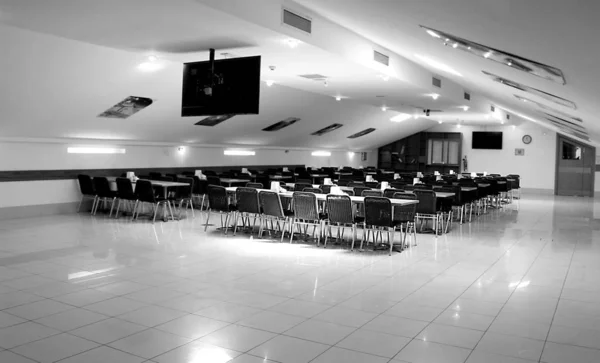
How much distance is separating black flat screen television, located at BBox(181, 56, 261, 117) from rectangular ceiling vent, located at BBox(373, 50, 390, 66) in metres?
2.99

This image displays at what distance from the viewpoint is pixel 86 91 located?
1125cm

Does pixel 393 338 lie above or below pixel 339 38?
below

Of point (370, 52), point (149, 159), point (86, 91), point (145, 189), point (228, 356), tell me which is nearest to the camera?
point (228, 356)

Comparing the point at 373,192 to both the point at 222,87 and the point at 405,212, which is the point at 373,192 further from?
the point at 222,87

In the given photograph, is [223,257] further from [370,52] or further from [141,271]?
[370,52]

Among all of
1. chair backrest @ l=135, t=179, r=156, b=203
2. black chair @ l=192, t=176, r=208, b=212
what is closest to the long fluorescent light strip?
black chair @ l=192, t=176, r=208, b=212

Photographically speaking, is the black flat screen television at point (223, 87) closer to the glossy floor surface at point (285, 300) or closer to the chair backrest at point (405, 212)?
the glossy floor surface at point (285, 300)

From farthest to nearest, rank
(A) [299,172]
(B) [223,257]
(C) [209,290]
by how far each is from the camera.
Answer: (A) [299,172] → (B) [223,257] → (C) [209,290]

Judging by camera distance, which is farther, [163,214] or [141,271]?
[163,214]

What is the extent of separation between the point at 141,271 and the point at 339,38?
476 centimetres

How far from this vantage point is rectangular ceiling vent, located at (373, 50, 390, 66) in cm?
1016

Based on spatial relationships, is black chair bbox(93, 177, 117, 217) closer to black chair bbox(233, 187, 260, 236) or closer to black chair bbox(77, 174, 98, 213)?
black chair bbox(77, 174, 98, 213)

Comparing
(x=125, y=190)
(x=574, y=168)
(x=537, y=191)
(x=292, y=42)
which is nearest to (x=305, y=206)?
(x=292, y=42)

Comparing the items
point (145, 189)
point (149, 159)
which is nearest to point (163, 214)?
point (145, 189)
